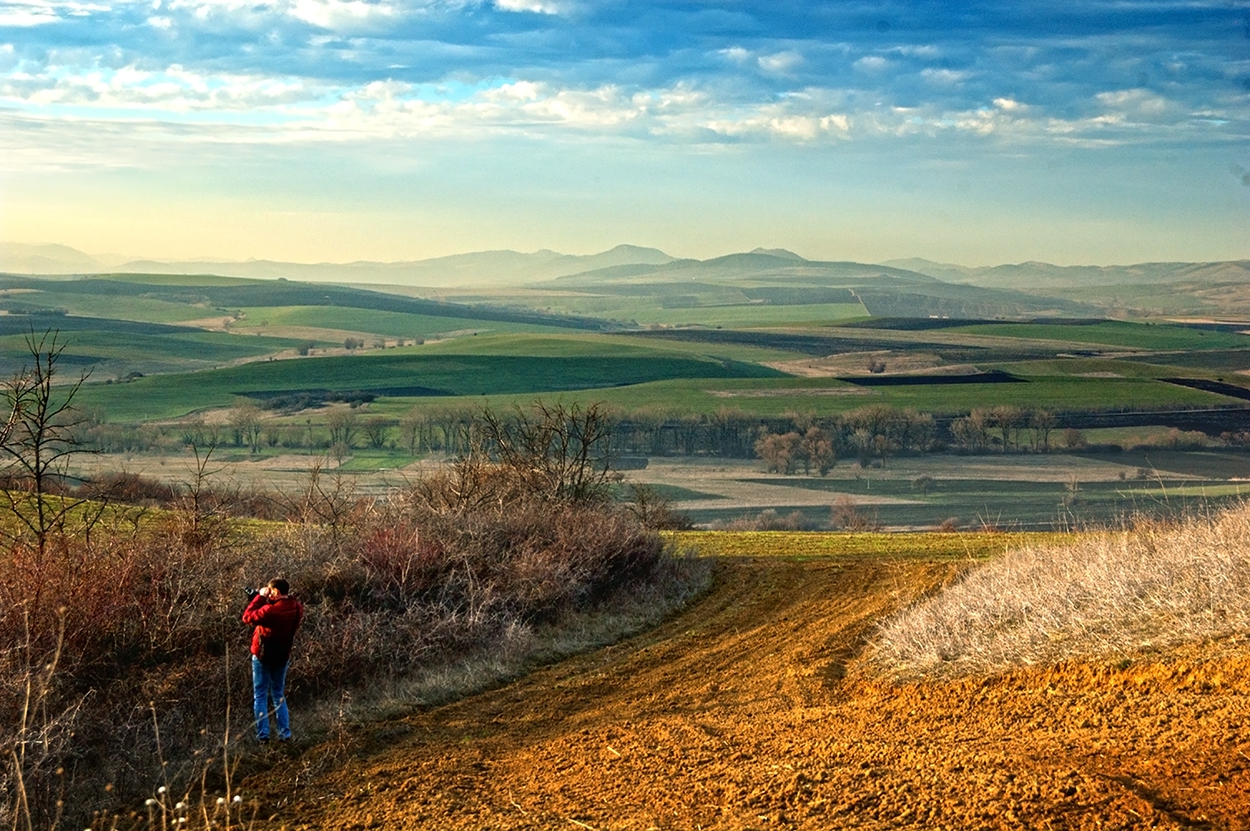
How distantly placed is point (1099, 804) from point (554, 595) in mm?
10530

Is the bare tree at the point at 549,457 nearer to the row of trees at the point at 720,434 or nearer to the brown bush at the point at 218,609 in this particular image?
the brown bush at the point at 218,609

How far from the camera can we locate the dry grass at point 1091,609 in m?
10.5

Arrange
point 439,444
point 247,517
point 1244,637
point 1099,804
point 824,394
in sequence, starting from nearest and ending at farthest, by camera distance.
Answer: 1. point 1099,804
2. point 1244,637
3. point 247,517
4. point 439,444
5. point 824,394

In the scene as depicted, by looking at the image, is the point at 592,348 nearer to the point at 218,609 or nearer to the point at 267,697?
the point at 218,609

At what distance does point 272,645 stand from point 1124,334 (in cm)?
17432

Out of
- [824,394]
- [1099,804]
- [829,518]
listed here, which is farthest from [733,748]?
[824,394]

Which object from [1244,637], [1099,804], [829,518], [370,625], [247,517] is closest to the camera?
[1099,804]

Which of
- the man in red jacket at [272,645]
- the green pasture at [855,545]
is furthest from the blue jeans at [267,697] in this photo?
the green pasture at [855,545]

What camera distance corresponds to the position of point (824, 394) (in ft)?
342

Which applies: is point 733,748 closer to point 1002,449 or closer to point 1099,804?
point 1099,804

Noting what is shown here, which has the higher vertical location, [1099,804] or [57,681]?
Result: [1099,804]

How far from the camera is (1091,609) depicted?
1133cm

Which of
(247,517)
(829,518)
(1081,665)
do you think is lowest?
(829,518)

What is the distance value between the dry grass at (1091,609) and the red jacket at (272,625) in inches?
255
